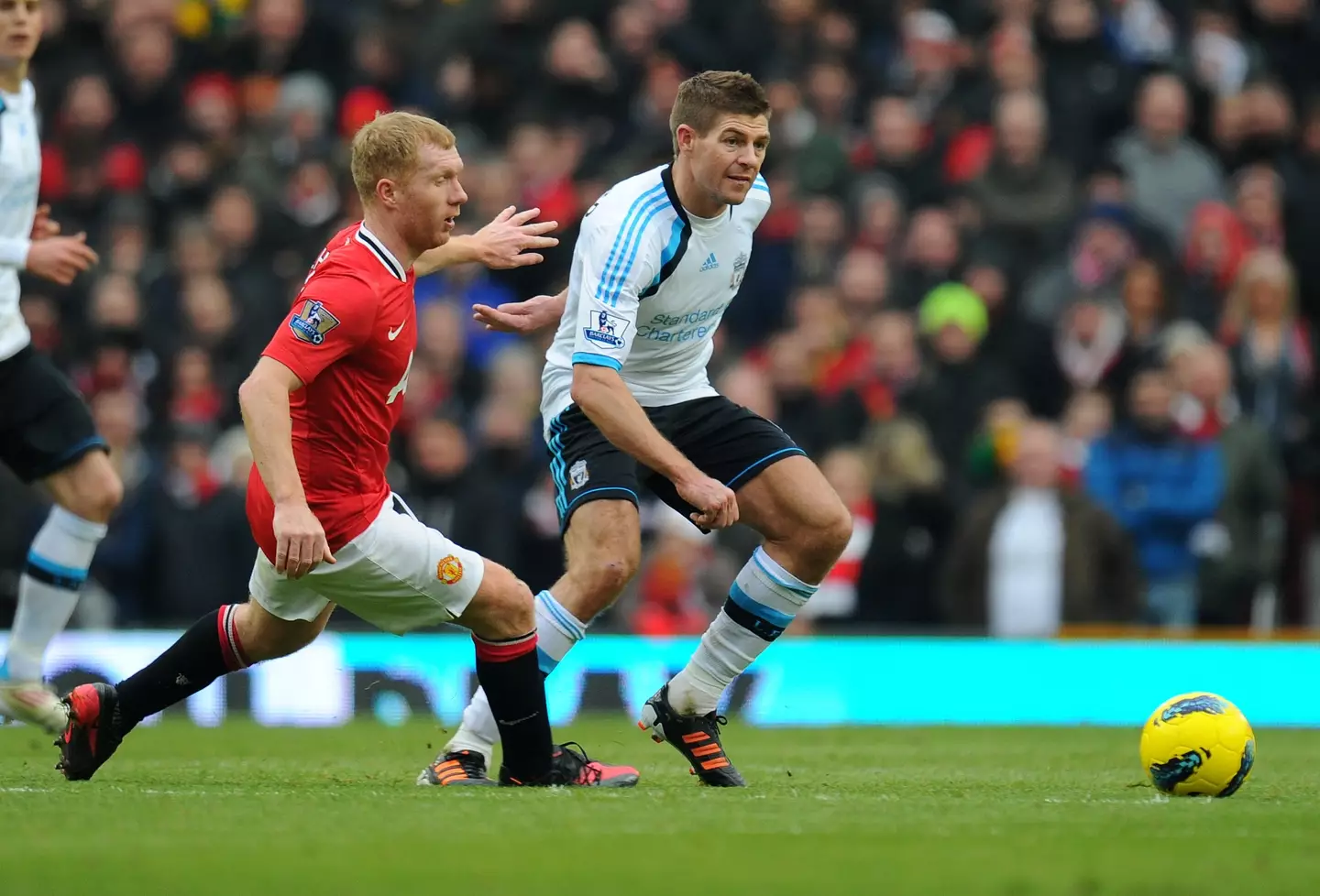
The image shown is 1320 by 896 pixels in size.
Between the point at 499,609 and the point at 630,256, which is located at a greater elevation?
the point at 630,256

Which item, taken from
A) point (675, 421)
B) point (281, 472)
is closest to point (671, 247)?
point (675, 421)

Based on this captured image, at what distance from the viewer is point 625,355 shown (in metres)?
7.50

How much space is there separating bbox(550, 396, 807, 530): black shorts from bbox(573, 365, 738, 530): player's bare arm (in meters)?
0.38

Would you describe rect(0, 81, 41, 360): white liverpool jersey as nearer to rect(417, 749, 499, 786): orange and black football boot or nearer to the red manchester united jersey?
the red manchester united jersey

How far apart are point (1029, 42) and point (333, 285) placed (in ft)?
34.5

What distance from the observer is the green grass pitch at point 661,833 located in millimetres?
4922

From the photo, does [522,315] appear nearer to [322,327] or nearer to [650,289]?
[650,289]

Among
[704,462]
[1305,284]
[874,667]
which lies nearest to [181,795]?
[704,462]

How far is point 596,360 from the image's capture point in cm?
746

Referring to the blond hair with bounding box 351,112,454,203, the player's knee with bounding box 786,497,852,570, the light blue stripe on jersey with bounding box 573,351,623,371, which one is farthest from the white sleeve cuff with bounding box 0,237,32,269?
the player's knee with bounding box 786,497,852,570

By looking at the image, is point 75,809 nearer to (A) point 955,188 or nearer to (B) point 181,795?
(B) point 181,795

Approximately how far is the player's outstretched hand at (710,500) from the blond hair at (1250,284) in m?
7.44

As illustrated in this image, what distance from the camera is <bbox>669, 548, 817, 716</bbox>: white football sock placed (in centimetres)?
784

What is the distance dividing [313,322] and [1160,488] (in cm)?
792
